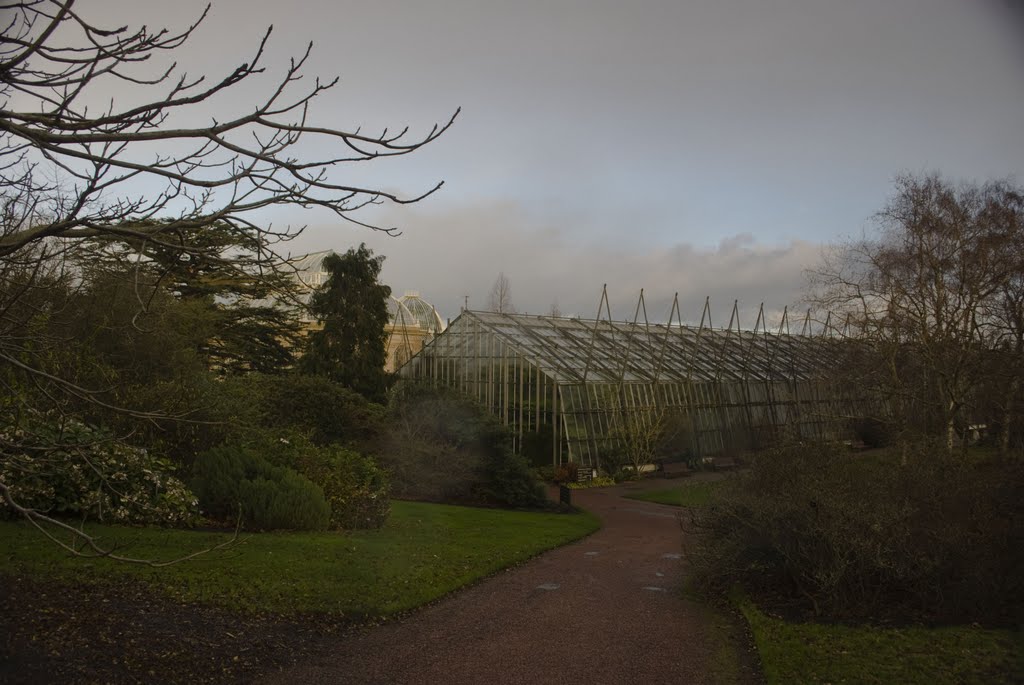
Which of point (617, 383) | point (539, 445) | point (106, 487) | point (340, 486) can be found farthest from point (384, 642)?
point (617, 383)

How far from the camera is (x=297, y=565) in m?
10.1

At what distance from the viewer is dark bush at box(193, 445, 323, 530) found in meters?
12.6

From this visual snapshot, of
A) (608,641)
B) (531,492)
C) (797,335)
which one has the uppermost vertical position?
(797,335)

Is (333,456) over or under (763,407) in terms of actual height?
under

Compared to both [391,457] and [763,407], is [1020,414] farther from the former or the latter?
[763,407]

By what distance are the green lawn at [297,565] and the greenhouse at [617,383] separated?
38.9 feet

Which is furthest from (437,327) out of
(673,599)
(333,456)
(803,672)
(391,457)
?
(803,672)

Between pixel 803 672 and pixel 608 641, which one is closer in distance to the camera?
pixel 803 672

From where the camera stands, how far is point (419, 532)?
46.7 ft

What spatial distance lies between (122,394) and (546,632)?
9.10m

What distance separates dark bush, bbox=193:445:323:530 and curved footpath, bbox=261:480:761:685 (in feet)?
11.3

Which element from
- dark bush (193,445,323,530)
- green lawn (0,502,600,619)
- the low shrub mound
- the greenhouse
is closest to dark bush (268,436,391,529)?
green lawn (0,502,600,619)

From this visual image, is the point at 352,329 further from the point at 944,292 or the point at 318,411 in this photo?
the point at 944,292

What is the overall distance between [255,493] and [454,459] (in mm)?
8537
